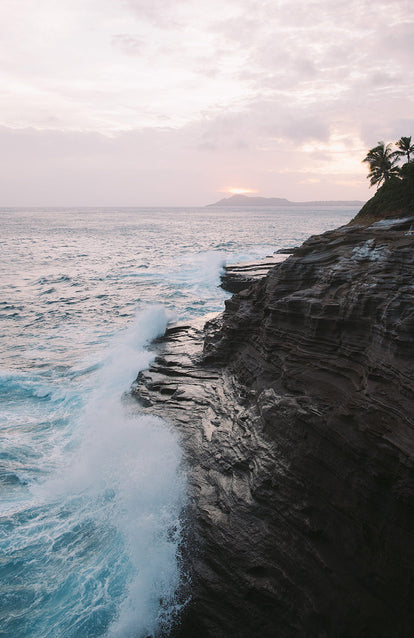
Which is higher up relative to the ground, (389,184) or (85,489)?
(389,184)

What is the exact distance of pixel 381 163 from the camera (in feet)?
144

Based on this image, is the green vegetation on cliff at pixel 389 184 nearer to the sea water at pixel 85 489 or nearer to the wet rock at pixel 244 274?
the wet rock at pixel 244 274

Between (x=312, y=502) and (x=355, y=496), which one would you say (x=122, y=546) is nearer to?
(x=312, y=502)

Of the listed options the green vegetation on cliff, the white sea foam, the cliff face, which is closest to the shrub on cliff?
the green vegetation on cliff

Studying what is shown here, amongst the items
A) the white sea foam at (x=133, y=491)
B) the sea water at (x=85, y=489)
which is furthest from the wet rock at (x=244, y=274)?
the white sea foam at (x=133, y=491)

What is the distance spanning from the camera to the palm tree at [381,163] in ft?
141

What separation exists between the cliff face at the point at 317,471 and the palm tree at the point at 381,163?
38031mm

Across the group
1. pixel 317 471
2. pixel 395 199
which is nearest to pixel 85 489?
pixel 317 471

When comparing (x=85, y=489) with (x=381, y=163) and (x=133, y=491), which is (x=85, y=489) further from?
(x=381, y=163)

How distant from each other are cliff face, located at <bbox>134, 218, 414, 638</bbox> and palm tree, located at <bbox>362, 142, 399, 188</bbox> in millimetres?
38031

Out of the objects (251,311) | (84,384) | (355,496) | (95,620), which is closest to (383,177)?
(251,311)

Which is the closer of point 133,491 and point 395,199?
point 133,491

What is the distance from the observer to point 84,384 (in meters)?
16.2

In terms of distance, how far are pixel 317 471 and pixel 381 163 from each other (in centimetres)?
4578
